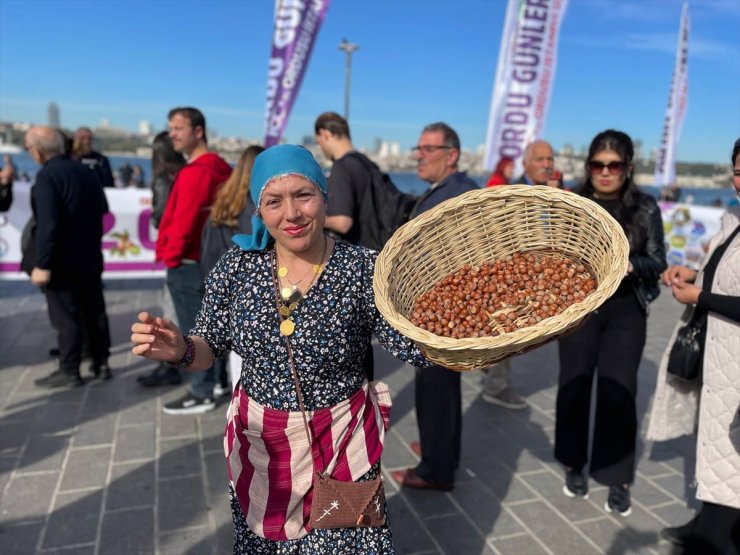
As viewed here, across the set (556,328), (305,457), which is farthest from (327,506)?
(556,328)

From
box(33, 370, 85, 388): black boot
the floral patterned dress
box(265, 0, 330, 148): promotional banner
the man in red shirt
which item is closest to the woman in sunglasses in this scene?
the floral patterned dress

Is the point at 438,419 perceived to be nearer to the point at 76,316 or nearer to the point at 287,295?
the point at 287,295

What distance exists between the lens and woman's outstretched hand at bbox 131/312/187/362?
5.16ft

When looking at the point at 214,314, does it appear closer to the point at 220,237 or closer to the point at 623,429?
the point at 220,237

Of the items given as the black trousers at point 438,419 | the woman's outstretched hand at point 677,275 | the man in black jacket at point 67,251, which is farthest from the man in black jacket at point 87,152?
the woman's outstretched hand at point 677,275

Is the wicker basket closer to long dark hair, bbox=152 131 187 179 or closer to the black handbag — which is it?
the black handbag

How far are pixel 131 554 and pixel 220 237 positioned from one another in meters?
2.00

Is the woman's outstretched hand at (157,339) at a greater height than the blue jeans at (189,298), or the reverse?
the woman's outstretched hand at (157,339)

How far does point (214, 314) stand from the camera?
1840 millimetres

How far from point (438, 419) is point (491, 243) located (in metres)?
A: 1.45

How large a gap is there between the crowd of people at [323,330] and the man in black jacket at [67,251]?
15mm

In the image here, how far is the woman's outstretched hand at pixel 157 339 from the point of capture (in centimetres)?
157

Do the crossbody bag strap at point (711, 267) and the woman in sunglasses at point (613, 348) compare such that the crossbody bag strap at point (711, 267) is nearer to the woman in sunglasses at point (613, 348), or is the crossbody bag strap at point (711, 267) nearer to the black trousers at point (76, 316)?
the woman in sunglasses at point (613, 348)

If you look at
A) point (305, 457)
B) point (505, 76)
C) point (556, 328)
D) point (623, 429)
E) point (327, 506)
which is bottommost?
point (623, 429)
